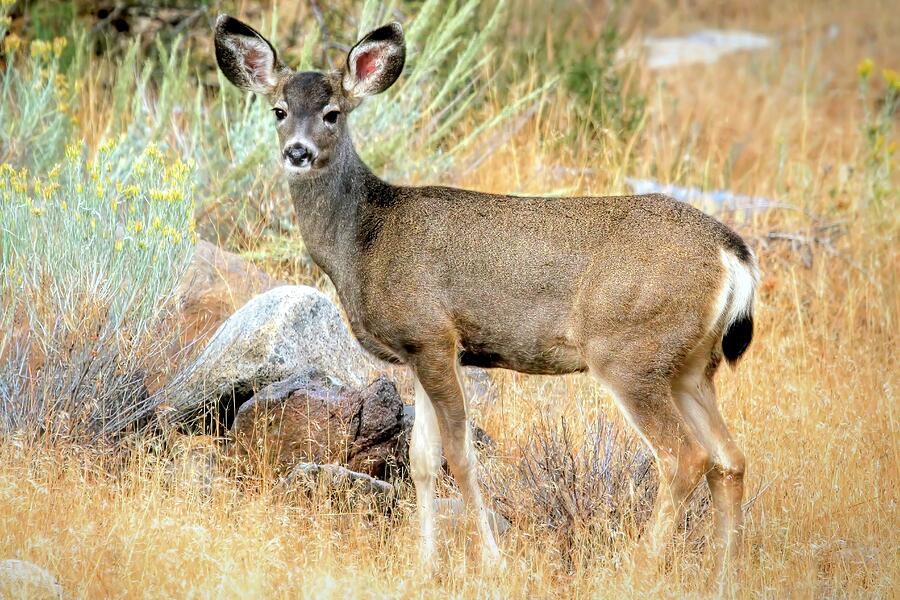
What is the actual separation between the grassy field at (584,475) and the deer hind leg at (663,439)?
20 cm

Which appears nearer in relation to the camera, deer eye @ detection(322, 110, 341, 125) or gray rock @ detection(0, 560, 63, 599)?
gray rock @ detection(0, 560, 63, 599)

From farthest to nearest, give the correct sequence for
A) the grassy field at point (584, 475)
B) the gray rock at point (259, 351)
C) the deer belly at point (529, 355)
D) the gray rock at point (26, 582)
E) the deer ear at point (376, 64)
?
the gray rock at point (259, 351)
the deer ear at point (376, 64)
the deer belly at point (529, 355)
the grassy field at point (584, 475)
the gray rock at point (26, 582)

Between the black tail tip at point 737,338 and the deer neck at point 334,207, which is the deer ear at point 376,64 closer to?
the deer neck at point 334,207

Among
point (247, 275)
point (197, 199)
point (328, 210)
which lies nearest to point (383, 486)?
point (328, 210)

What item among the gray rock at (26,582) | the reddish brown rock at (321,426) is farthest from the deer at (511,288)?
the gray rock at (26,582)

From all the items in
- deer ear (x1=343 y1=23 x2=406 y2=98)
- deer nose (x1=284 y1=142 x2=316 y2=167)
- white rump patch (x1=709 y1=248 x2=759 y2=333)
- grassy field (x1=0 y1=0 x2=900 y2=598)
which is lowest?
grassy field (x1=0 y1=0 x2=900 y2=598)

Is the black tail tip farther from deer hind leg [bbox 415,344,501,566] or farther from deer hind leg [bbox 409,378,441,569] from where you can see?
deer hind leg [bbox 409,378,441,569]

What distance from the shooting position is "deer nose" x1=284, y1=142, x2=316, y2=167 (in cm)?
587

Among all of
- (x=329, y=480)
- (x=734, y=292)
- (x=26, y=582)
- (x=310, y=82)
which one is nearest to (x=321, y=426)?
(x=329, y=480)

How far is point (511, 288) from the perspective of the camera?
575cm

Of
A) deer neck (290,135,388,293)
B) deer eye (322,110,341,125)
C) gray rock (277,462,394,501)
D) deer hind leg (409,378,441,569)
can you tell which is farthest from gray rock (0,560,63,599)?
deer eye (322,110,341,125)

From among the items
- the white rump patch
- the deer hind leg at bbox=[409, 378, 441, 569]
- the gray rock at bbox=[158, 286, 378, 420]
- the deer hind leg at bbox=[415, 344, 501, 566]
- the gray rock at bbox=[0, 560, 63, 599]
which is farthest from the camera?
the gray rock at bbox=[158, 286, 378, 420]

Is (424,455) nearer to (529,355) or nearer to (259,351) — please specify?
(529,355)

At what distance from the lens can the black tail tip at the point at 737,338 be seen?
5.48 metres
